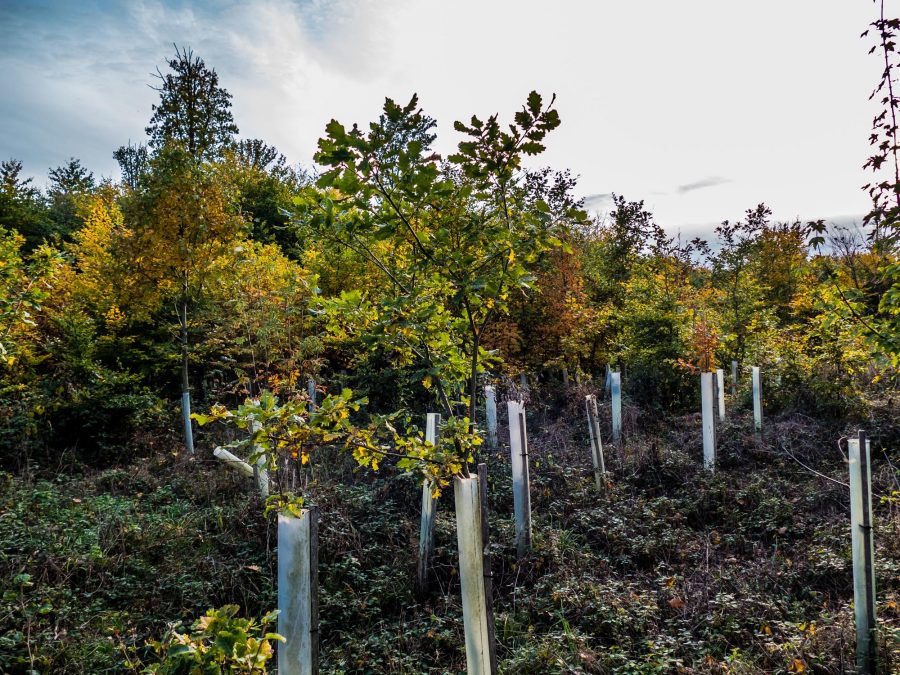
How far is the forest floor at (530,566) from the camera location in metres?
3.38

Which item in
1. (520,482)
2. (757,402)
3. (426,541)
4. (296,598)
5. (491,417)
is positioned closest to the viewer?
(296,598)

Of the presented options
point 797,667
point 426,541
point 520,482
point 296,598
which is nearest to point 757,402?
point 520,482

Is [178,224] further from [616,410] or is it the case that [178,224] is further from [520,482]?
[616,410]

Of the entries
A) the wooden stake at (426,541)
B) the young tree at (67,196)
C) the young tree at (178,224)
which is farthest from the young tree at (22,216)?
the wooden stake at (426,541)

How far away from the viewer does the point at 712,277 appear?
19.0 metres

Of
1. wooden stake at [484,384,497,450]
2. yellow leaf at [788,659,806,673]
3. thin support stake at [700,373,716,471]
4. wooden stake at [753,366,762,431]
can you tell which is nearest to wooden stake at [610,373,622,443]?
thin support stake at [700,373,716,471]

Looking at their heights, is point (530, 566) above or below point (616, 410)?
below

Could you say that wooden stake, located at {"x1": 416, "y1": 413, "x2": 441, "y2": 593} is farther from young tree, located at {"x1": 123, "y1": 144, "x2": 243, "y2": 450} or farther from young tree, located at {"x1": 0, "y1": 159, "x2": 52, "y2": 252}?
Answer: young tree, located at {"x1": 0, "y1": 159, "x2": 52, "y2": 252}

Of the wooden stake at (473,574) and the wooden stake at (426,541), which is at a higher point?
the wooden stake at (473,574)

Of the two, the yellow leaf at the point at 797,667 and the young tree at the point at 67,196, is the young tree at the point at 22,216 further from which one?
the yellow leaf at the point at 797,667

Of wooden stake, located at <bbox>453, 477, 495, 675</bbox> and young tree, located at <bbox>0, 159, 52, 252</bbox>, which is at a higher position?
young tree, located at <bbox>0, 159, 52, 252</bbox>

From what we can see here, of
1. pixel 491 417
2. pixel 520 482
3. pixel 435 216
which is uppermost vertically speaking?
pixel 435 216

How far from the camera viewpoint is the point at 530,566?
14.8 feet

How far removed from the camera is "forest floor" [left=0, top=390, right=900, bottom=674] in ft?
11.1
